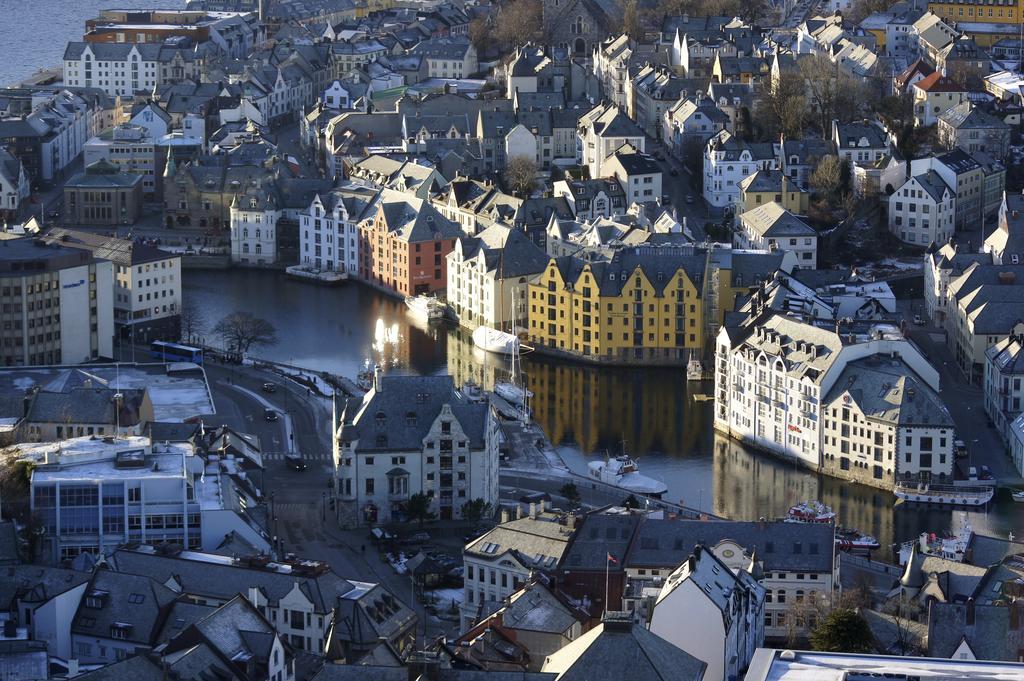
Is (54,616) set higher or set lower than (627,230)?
lower

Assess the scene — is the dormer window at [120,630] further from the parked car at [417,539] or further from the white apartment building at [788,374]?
the white apartment building at [788,374]

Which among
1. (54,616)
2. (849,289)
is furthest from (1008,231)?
(54,616)

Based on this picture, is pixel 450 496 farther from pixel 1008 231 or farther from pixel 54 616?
pixel 1008 231

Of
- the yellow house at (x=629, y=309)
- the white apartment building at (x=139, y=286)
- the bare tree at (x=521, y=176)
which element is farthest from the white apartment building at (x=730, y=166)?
the white apartment building at (x=139, y=286)

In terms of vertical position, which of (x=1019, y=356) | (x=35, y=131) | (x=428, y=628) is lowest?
(x=428, y=628)

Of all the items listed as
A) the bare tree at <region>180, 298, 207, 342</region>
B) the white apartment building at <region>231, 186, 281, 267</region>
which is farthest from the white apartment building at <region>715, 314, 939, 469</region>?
the white apartment building at <region>231, 186, 281, 267</region>

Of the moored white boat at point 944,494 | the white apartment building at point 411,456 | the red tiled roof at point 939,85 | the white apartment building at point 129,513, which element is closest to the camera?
the white apartment building at point 129,513
